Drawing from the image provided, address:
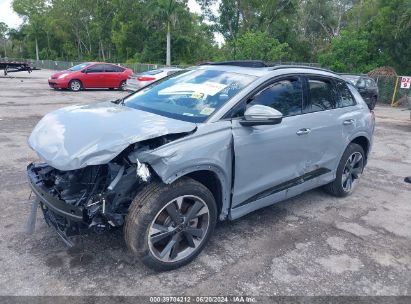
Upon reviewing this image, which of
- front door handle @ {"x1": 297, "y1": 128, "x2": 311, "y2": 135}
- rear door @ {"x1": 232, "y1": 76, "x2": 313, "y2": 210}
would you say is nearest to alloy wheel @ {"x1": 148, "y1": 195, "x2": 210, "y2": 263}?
rear door @ {"x1": 232, "y1": 76, "x2": 313, "y2": 210}

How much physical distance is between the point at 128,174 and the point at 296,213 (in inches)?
95.6

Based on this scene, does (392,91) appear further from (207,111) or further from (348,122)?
(207,111)

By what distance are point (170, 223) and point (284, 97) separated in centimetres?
188

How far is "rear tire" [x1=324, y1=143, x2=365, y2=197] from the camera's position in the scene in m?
5.01

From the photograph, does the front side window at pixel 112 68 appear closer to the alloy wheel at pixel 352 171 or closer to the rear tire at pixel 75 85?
the rear tire at pixel 75 85

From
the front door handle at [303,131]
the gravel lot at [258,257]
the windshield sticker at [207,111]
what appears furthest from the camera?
the front door handle at [303,131]

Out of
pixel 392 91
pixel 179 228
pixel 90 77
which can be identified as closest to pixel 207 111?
pixel 179 228

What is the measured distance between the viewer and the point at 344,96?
5.03 m

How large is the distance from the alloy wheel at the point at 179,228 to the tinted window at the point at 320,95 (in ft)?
6.09

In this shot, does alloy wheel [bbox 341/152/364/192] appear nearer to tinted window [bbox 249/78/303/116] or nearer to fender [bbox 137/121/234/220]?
tinted window [bbox 249/78/303/116]

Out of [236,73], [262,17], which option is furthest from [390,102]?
[262,17]

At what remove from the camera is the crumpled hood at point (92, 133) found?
9.39ft

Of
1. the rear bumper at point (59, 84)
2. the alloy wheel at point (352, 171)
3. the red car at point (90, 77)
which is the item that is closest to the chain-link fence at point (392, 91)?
the red car at point (90, 77)

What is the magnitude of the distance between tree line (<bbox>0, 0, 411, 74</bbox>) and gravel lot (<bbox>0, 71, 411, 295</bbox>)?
24.6m
